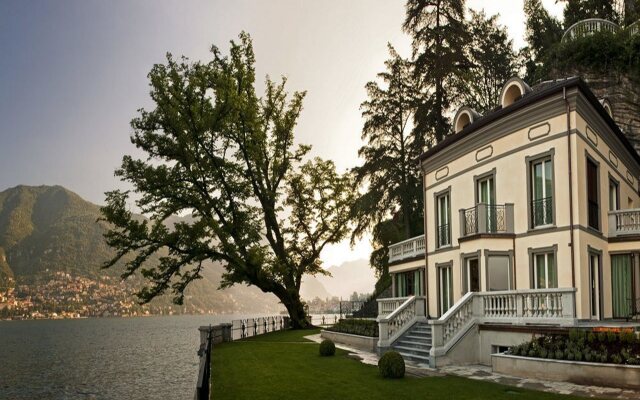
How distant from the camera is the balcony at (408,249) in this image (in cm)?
3028

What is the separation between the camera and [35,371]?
42250 millimetres

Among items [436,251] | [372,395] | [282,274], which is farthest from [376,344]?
[282,274]

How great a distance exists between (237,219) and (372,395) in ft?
90.6

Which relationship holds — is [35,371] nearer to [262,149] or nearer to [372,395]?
[262,149]

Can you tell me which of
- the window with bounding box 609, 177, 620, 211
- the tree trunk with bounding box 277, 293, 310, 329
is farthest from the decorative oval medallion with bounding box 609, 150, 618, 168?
the tree trunk with bounding box 277, 293, 310, 329

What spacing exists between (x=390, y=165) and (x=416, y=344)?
2319 centimetres

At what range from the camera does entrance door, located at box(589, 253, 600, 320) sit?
20.2 meters

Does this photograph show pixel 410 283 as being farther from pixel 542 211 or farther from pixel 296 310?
pixel 296 310

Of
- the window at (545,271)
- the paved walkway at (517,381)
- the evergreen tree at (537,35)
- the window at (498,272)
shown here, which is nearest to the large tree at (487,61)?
the evergreen tree at (537,35)

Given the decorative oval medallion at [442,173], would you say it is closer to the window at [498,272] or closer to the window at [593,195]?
the window at [498,272]

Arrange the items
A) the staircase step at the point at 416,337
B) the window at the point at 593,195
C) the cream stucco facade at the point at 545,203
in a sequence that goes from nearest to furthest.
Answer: the cream stucco facade at the point at 545,203, the window at the point at 593,195, the staircase step at the point at 416,337

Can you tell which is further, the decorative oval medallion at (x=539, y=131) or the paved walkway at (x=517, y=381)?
the decorative oval medallion at (x=539, y=131)

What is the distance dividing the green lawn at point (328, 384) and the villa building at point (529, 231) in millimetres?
3114

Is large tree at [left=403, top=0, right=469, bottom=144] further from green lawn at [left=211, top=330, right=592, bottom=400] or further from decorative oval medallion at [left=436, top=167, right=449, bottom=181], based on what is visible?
green lawn at [left=211, top=330, right=592, bottom=400]
